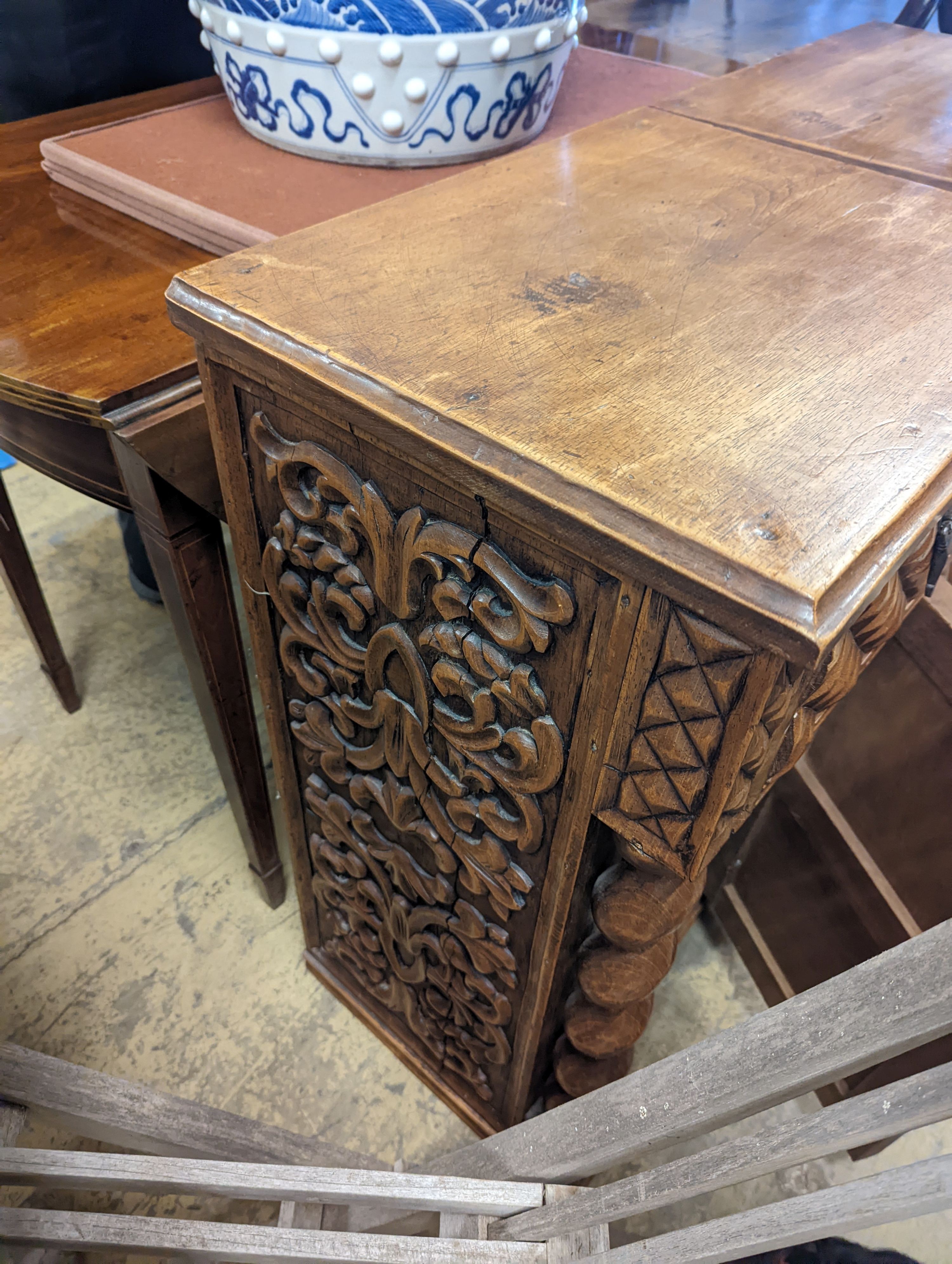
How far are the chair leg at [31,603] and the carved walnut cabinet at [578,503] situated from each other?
65cm

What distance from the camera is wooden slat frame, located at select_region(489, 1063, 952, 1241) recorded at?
1.09 feet

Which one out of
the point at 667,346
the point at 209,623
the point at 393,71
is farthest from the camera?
the point at 209,623

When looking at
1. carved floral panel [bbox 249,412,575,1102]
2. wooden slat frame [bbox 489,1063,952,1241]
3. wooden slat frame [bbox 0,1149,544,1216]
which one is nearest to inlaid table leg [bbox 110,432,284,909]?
carved floral panel [bbox 249,412,575,1102]

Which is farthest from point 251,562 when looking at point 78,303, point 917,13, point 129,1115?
point 917,13

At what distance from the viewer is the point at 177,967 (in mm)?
1118

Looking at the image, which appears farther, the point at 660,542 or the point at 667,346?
the point at 667,346

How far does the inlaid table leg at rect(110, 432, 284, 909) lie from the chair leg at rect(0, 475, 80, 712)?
480mm

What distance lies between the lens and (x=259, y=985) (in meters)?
1.10

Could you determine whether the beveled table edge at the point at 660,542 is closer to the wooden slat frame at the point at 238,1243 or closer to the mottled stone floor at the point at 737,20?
the wooden slat frame at the point at 238,1243

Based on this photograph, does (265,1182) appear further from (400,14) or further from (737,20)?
(737,20)

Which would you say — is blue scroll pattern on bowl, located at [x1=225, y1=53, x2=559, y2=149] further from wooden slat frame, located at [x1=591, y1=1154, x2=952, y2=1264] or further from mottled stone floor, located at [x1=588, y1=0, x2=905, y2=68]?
wooden slat frame, located at [x1=591, y1=1154, x2=952, y2=1264]

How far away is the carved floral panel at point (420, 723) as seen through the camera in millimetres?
509

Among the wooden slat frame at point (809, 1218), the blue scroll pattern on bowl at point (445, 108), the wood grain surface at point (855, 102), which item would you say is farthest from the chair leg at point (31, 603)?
the wooden slat frame at point (809, 1218)

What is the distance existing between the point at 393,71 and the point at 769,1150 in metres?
0.80
